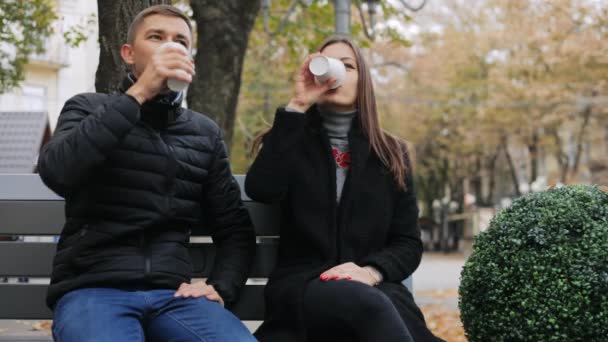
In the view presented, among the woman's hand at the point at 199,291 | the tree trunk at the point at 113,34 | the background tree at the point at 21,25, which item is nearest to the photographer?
the woman's hand at the point at 199,291

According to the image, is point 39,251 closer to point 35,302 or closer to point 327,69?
point 35,302

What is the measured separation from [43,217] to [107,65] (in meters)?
1.48

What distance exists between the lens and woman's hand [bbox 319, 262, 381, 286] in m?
3.29

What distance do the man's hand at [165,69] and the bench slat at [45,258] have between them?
3.77 ft

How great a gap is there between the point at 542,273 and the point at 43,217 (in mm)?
2212

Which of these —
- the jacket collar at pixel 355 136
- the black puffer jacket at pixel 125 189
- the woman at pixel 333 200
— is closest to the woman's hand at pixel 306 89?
the woman at pixel 333 200

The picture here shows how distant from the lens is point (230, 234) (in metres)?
3.63

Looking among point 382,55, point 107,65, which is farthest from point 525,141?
point 107,65

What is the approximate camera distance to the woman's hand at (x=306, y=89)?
349 cm

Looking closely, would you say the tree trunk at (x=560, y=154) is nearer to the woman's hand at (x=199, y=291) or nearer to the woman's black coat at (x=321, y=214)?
the woman's black coat at (x=321, y=214)

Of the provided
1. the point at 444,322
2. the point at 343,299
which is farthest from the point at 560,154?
the point at 343,299

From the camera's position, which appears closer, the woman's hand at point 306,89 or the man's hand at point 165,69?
the man's hand at point 165,69

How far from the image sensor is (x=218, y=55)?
7867 mm

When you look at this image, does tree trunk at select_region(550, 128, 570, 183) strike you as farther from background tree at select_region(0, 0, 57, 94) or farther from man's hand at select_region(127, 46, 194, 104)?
man's hand at select_region(127, 46, 194, 104)
